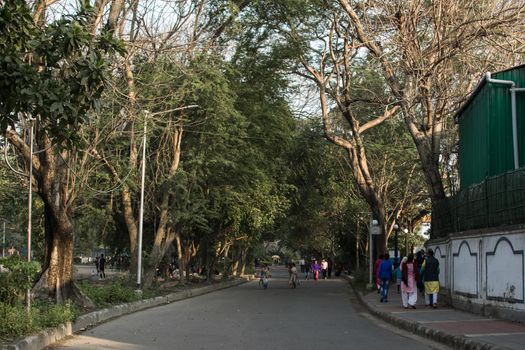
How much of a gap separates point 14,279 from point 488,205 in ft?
35.1

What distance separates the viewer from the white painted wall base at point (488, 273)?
13023 millimetres

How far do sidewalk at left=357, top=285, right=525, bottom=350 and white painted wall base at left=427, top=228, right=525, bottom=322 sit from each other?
309 millimetres

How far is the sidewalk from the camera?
10.4 meters

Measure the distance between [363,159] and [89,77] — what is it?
20.9 meters

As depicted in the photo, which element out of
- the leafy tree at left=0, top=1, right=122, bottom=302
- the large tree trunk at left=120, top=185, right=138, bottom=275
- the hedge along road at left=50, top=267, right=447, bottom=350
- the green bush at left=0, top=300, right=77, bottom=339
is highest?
the leafy tree at left=0, top=1, right=122, bottom=302

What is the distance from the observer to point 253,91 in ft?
100

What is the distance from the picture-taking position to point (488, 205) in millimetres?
15266

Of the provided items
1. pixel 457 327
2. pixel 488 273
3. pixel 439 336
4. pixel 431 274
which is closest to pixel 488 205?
pixel 488 273

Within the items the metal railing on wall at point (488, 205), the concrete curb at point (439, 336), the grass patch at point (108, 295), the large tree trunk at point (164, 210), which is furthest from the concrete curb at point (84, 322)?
the metal railing on wall at point (488, 205)

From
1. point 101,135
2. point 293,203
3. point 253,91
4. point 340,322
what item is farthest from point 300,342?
point 293,203

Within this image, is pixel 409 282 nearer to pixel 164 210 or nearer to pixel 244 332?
pixel 244 332

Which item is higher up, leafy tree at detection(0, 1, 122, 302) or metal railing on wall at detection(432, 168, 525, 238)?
leafy tree at detection(0, 1, 122, 302)

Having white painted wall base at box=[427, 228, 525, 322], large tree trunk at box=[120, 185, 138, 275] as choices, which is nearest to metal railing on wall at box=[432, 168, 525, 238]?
white painted wall base at box=[427, 228, 525, 322]

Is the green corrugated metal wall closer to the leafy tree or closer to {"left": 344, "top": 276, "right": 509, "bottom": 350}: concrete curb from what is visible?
{"left": 344, "top": 276, "right": 509, "bottom": 350}: concrete curb
